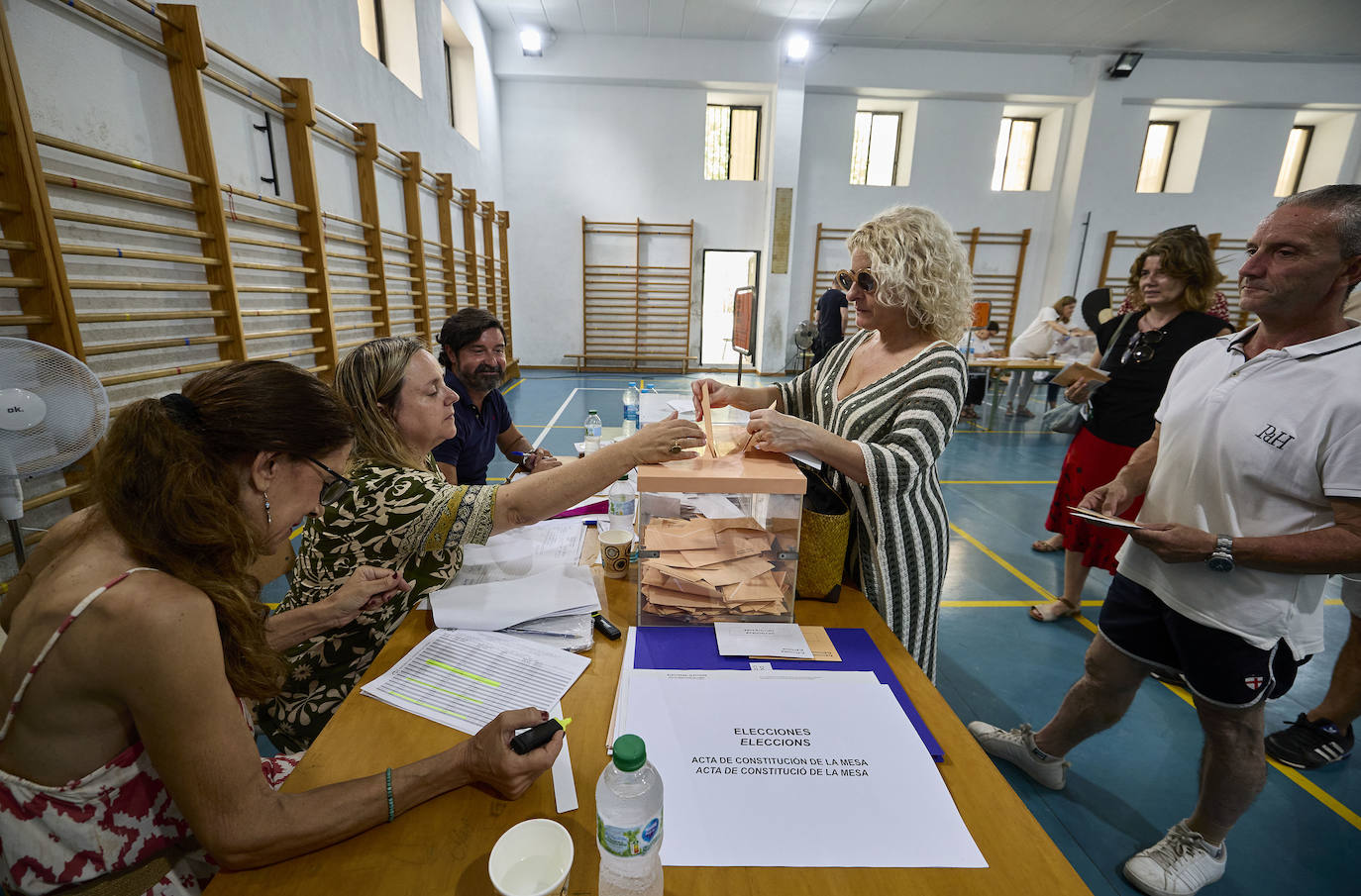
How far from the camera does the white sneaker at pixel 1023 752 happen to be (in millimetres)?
1962

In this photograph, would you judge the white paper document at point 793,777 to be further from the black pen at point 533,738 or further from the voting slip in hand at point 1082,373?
the voting slip in hand at point 1082,373

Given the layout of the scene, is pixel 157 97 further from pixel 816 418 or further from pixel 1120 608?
pixel 1120 608

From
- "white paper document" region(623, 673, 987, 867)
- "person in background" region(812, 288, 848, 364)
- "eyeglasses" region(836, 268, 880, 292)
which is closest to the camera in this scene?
"white paper document" region(623, 673, 987, 867)

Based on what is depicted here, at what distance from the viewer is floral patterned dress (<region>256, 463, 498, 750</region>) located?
1309 mm

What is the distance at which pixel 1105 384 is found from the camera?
2785mm

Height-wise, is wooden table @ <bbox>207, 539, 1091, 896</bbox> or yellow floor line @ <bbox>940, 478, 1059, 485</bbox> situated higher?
wooden table @ <bbox>207, 539, 1091, 896</bbox>

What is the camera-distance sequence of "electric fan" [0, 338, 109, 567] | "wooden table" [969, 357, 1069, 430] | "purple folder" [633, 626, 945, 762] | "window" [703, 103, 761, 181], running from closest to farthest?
"purple folder" [633, 626, 945, 762] < "electric fan" [0, 338, 109, 567] < "wooden table" [969, 357, 1069, 430] < "window" [703, 103, 761, 181]

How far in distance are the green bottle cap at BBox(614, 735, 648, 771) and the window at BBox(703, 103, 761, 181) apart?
11217mm

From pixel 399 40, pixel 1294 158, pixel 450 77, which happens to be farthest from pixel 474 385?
pixel 1294 158

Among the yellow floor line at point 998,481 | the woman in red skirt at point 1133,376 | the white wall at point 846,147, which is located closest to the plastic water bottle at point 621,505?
the woman in red skirt at point 1133,376

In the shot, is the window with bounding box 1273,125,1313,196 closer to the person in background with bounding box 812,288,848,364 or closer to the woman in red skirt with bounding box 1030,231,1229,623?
the person in background with bounding box 812,288,848,364

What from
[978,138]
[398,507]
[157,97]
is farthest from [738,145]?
[398,507]

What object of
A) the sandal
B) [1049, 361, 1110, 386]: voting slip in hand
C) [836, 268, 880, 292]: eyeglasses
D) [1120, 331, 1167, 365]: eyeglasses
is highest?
[836, 268, 880, 292]: eyeglasses

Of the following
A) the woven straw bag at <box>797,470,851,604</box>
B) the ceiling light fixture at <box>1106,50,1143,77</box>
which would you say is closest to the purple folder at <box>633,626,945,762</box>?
the woven straw bag at <box>797,470,851,604</box>
